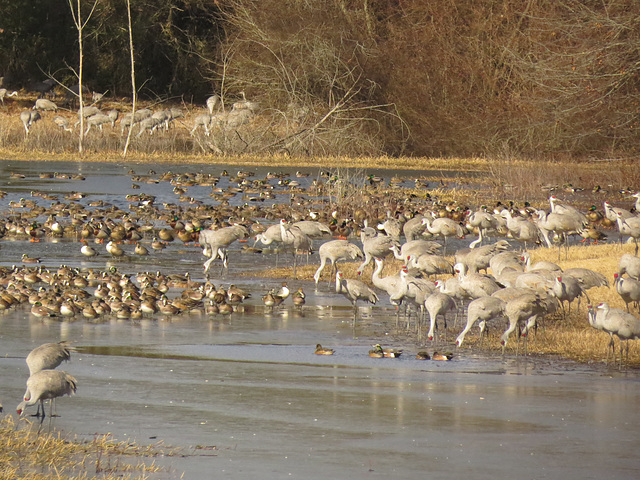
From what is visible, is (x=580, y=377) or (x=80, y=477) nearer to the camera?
(x=80, y=477)

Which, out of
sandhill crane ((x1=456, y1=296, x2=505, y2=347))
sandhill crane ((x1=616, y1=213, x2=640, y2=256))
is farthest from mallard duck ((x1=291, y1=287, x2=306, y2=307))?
sandhill crane ((x1=616, y1=213, x2=640, y2=256))

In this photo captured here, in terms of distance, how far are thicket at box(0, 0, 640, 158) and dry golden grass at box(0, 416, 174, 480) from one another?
34911 millimetres

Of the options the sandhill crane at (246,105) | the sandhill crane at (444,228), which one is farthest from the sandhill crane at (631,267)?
the sandhill crane at (246,105)

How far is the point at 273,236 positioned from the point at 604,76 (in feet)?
44.8

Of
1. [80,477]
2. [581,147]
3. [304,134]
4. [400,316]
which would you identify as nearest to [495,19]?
[581,147]

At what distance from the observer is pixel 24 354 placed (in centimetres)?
1225

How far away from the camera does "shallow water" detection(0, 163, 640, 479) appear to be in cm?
842

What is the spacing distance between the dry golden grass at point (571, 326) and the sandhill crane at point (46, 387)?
5701 millimetres

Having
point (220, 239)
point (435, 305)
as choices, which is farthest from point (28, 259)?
point (435, 305)

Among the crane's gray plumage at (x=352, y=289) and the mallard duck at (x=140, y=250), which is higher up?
the mallard duck at (x=140, y=250)

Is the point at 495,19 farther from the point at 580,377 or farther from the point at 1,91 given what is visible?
the point at 580,377

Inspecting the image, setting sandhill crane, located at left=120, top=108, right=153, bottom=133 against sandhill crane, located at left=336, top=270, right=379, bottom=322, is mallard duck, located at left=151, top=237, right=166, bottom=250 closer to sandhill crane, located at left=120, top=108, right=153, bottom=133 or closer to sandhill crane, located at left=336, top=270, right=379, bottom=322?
sandhill crane, located at left=336, top=270, right=379, bottom=322

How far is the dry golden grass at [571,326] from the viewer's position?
519 inches

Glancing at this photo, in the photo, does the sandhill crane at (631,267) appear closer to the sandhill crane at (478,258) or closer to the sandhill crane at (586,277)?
the sandhill crane at (586,277)
